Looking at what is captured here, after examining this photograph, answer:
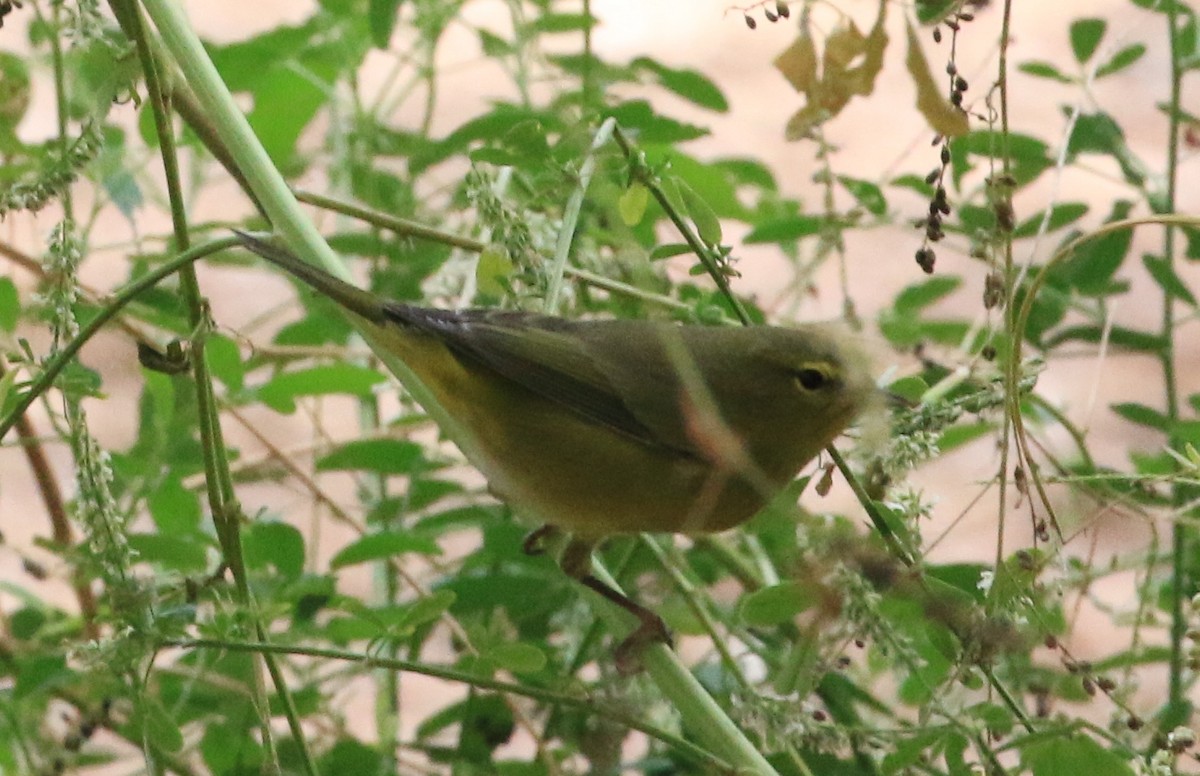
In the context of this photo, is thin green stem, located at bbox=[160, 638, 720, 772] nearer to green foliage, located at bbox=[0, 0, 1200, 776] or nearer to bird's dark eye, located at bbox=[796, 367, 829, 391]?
green foliage, located at bbox=[0, 0, 1200, 776]

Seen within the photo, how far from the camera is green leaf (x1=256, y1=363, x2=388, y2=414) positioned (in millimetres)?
1312

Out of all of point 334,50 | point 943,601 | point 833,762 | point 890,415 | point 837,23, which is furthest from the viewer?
point 334,50

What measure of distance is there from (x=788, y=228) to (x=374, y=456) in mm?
432

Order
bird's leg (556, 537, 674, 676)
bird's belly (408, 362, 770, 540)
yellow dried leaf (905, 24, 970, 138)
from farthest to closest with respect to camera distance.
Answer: bird's belly (408, 362, 770, 540) < bird's leg (556, 537, 674, 676) < yellow dried leaf (905, 24, 970, 138)

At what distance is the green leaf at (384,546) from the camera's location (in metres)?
1.19

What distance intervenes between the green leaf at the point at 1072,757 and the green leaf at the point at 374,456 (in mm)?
719

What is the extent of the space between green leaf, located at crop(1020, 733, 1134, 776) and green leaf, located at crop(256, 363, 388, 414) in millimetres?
716

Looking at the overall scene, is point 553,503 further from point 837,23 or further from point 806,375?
point 837,23

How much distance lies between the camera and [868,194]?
1.36 metres

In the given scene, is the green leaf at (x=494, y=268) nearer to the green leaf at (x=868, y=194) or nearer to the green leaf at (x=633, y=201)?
the green leaf at (x=633, y=201)

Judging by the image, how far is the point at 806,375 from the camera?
1.24 meters

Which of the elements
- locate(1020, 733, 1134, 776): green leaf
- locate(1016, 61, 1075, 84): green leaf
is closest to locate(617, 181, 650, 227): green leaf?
locate(1020, 733, 1134, 776): green leaf

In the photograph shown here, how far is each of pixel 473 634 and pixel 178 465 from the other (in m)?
0.38

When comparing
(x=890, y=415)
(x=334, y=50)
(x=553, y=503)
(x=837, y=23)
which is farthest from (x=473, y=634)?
(x=334, y=50)
